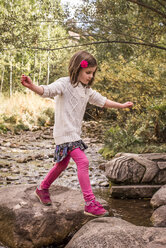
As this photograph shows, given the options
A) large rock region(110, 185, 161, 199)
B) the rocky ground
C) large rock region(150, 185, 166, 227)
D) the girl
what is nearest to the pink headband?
the girl

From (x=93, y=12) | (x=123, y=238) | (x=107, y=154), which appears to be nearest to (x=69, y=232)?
(x=123, y=238)

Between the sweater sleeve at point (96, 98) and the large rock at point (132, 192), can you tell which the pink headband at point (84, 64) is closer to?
the sweater sleeve at point (96, 98)

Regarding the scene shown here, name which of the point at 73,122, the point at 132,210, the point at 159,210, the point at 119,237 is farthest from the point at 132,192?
the point at 119,237

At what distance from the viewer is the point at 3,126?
42.5ft

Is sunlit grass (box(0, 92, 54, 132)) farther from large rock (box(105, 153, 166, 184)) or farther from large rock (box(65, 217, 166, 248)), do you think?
large rock (box(65, 217, 166, 248))

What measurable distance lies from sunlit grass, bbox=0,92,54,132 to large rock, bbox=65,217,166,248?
10.7 metres

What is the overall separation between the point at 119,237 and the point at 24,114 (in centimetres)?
1357

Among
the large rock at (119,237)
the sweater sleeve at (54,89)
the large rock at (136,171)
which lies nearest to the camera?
the large rock at (119,237)

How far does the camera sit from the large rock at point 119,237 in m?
2.16

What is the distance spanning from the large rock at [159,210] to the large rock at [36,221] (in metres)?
0.79

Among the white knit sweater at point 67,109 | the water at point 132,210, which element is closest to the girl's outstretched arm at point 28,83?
the white knit sweater at point 67,109

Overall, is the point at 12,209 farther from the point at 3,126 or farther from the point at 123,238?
the point at 3,126

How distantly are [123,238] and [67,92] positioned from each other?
1613 mm

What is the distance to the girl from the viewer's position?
3.03 metres
